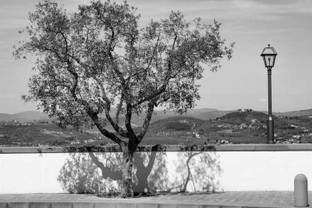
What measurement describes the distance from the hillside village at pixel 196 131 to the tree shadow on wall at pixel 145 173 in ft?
21.9

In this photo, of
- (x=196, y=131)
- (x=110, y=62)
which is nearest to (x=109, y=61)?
(x=110, y=62)

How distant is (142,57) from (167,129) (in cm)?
1478

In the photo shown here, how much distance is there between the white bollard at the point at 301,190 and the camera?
1414 centimetres

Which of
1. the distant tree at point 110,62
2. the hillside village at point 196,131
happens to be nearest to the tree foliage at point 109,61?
the distant tree at point 110,62

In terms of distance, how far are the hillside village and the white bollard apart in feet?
39.8

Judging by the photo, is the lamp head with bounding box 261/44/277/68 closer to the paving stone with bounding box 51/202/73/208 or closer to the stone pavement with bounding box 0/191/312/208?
the stone pavement with bounding box 0/191/312/208

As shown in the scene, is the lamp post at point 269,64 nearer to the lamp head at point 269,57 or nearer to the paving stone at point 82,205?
the lamp head at point 269,57

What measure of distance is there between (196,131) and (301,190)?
16.6 m

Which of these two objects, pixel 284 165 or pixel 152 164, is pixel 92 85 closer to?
pixel 152 164

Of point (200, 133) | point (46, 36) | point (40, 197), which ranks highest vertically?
point (46, 36)

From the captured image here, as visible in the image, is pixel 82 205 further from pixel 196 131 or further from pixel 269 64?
pixel 196 131

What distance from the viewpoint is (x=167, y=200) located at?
17281mm

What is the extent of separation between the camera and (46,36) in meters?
17.6

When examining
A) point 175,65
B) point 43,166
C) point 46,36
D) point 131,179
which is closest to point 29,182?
point 43,166
